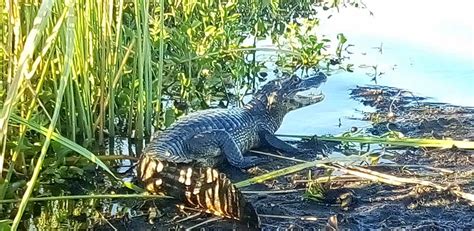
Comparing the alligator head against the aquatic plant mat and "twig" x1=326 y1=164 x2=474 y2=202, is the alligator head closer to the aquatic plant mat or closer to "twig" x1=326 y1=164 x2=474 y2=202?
the aquatic plant mat

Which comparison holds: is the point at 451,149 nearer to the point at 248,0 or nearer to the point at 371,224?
the point at 371,224

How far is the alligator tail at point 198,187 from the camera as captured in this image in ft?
8.45

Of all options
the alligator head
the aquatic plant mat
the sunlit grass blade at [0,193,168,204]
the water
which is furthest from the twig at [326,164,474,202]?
the alligator head

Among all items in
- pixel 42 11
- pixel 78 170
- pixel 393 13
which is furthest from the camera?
pixel 393 13

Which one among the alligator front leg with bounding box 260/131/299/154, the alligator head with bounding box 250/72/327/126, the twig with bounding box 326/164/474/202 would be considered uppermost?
the alligator head with bounding box 250/72/327/126

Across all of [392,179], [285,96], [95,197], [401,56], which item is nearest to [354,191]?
[392,179]

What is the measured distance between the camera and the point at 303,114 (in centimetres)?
427

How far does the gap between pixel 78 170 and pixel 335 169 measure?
3.38 feet

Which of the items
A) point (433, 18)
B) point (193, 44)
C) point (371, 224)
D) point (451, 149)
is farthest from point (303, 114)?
point (433, 18)

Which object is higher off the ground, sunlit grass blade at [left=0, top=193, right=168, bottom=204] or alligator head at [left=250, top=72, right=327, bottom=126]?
alligator head at [left=250, top=72, right=327, bottom=126]

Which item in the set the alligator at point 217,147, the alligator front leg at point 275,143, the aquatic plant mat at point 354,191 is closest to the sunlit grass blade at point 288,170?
the aquatic plant mat at point 354,191

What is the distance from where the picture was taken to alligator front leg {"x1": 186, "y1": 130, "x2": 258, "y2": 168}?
3395 mm

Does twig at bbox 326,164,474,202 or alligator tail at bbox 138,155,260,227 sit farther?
twig at bbox 326,164,474,202

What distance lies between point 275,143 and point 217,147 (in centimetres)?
34
